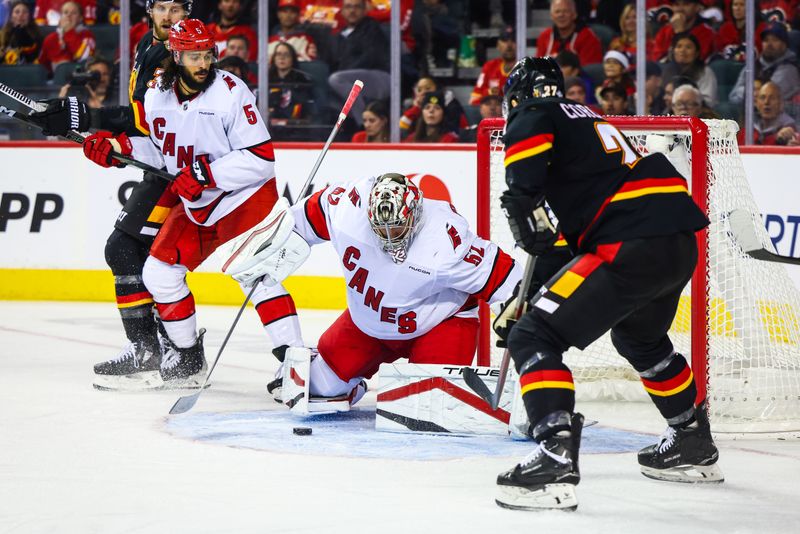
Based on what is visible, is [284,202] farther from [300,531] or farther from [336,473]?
[300,531]

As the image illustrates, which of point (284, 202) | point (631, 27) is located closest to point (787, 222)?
point (631, 27)

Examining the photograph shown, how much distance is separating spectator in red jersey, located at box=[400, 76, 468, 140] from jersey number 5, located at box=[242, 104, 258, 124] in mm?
2526

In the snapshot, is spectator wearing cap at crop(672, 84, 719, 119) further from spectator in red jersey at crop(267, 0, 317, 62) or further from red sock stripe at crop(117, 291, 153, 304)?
red sock stripe at crop(117, 291, 153, 304)

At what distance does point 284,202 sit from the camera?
4.10 meters

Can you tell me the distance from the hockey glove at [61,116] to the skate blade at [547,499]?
2633 millimetres

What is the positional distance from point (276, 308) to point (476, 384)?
0.96 meters

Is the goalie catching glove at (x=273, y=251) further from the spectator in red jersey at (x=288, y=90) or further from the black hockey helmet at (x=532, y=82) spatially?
the spectator in red jersey at (x=288, y=90)

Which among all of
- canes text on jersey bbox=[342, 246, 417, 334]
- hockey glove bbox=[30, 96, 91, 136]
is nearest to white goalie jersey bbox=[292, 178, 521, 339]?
canes text on jersey bbox=[342, 246, 417, 334]

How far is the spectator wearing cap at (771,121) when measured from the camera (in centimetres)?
645

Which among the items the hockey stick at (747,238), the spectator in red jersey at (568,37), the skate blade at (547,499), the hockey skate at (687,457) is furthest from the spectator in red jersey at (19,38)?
the skate blade at (547,499)

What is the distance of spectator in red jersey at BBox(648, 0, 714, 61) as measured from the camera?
6711mm

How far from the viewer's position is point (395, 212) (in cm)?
377

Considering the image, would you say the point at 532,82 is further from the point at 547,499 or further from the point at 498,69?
the point at 498,69

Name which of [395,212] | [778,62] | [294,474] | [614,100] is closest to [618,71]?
[614,100]
